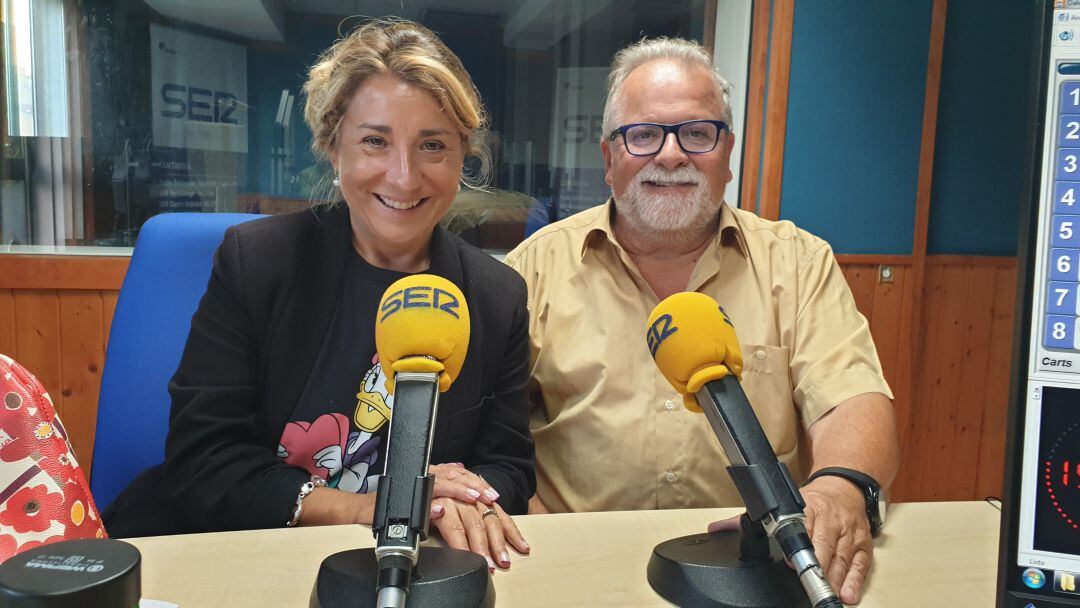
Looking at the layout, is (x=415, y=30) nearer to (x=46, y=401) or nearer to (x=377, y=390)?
(x=377, y=390)

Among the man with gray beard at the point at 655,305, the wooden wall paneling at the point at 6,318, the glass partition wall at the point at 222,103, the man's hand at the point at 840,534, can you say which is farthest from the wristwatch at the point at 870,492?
the wooden wall paneling at the point at 6,318

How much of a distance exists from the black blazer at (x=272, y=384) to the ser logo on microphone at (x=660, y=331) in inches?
22.1

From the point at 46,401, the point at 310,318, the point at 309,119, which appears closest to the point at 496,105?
the point at 309,119

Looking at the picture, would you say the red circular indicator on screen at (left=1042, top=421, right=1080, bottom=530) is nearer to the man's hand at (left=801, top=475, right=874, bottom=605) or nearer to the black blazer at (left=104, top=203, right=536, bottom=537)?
the man's hand at (left=801, top=475, right=874, bottom=605)

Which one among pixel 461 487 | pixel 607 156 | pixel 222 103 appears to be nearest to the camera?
pixel 461 487

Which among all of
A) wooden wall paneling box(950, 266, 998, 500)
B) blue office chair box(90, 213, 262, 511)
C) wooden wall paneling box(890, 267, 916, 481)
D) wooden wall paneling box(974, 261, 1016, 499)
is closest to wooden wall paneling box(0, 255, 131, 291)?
blue office chair box(90, 213, 262, 511)

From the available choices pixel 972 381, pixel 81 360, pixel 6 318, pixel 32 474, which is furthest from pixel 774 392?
pixel 6 318

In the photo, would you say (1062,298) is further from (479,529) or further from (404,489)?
(479,529)

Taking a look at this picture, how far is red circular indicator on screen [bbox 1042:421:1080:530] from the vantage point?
0.55 m

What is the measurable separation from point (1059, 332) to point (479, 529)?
622mm

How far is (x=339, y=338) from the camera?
4.32ft

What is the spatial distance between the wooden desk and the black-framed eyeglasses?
0.84 m

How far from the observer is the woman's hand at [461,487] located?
101 centimetres

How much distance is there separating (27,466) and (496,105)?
7.92 ft
